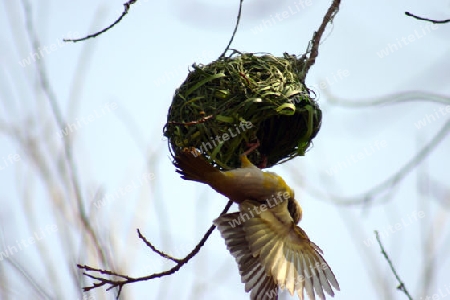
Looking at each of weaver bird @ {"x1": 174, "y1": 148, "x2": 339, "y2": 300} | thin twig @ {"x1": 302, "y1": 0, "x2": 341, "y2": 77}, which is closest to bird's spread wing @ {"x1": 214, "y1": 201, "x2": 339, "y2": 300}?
weaver bird @ {"x1": 174, "y1": 148, "x2": 339, "y2": 300}

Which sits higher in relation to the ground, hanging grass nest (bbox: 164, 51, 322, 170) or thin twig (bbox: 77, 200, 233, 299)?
hanging grass nest (bbox: 164, 51, 322, 170)

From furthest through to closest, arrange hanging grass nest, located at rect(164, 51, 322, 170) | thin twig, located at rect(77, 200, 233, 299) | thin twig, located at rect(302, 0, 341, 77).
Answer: thin twig, located at rect(302, 0, 341, 77) < hanging grass nest, located at rect(164, 51, 322, 170) < thin twig, located at rect(77, 200, 233, 299)

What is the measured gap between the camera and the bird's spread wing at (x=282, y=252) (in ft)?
11.4

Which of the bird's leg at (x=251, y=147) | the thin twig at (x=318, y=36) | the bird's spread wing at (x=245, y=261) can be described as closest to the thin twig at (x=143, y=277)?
the bird's spread wing at (x=245, y=261)

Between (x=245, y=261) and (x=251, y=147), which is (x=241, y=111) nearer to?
(x=251, y=147)

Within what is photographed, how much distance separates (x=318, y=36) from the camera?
402 centimetres

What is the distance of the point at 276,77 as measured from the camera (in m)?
3.62

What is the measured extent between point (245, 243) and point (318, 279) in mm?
434

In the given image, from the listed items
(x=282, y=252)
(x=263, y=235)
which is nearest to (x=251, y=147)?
(x=263, y=235)

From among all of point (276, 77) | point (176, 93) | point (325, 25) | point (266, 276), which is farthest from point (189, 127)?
point (325, 25)

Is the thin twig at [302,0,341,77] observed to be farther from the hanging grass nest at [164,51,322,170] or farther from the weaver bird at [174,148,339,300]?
the weaver bird at [174,148,339,300]

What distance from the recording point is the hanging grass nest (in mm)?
3451

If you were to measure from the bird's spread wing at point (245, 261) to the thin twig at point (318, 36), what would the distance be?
1.04 metres

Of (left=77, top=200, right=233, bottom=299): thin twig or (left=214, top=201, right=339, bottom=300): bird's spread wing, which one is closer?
(left=77, top=200, right=233, bottom=299): thin twig
